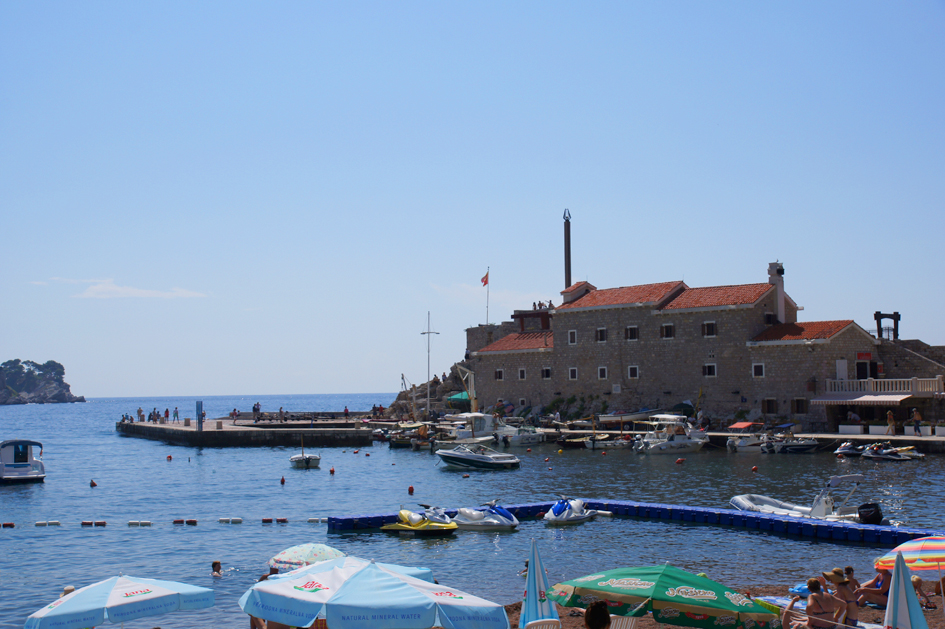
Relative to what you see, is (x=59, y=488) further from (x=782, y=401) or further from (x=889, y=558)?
(x=782, y=401)

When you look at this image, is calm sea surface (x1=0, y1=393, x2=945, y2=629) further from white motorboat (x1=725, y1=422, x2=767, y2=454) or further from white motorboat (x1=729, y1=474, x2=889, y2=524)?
white motorboat (x1=729, y1=474, x2=889, y2=524)

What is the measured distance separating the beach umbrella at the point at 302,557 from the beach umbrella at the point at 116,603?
4021 millimetres

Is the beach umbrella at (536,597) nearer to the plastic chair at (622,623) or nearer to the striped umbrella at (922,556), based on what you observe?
the plastic chair at (622,623)

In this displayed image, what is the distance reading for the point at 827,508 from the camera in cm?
2617

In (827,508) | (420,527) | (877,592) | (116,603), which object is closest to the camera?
(116,603)

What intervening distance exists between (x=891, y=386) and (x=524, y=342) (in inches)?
1217

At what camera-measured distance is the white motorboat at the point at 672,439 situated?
2020 inches

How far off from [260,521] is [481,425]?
30245 mm

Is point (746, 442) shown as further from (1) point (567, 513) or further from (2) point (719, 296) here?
(1) point (567, 513)

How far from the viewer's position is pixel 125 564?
76.7 feet

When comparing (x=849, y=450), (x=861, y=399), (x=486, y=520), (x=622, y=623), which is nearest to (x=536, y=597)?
(x=622, y=623)

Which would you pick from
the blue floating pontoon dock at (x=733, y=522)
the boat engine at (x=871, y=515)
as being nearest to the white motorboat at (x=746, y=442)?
the blue floating pontoon dock at (x=733, y=522)

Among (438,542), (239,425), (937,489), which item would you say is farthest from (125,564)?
(239,425)

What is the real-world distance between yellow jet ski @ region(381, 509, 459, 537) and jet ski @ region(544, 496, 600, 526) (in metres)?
3.64
